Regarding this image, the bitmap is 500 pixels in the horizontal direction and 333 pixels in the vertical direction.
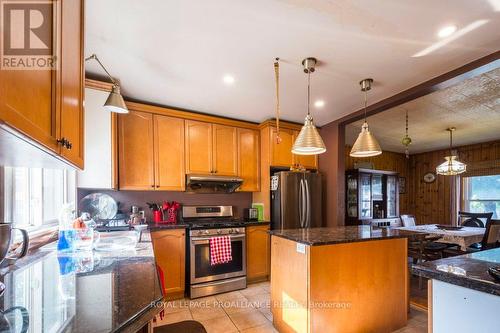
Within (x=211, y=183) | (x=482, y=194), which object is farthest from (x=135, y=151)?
(x=482, y=194)

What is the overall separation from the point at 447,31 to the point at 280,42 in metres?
1.16

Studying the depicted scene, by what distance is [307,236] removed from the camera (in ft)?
6.80

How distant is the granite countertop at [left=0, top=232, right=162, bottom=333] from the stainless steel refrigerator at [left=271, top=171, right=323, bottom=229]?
2.21 meters

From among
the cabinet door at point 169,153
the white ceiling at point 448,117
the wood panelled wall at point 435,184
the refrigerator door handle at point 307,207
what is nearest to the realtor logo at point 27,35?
the cabinet door at point 169,153

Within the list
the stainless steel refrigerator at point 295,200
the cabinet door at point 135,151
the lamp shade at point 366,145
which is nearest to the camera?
the lamp shade at point 366,145

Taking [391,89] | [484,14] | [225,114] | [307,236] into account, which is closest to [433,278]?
[307,236]

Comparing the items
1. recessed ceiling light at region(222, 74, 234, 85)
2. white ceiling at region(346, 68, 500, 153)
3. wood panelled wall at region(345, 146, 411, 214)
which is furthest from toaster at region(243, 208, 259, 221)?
wood panelled wall at region(345, 146, 411, 214)

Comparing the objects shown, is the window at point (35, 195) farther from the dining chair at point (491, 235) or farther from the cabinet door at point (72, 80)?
the dining chair at point (491, 235)

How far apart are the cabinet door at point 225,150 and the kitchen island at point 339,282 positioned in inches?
58.7

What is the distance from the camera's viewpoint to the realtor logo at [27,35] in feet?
2.00

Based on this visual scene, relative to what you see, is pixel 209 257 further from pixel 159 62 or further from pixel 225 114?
pixel 159 62

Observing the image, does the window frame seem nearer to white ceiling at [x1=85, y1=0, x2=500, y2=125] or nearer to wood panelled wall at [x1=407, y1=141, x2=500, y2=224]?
white ceiling at [x1=85, y1=0, x2=500, y2=125]

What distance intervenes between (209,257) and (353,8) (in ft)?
9.32

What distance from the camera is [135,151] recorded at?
9.85ft
